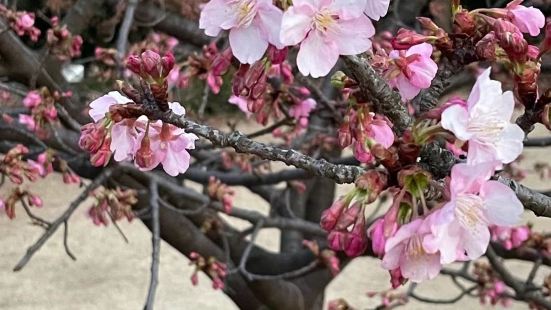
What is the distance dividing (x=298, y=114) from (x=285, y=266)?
1.63 ft

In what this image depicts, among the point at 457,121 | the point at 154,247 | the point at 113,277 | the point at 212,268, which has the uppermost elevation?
the point at 457,121

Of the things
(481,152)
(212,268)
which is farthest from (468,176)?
(212,268)

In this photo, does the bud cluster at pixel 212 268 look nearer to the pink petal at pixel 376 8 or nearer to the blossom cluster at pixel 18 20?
the blossom cluster at pixel 18 20

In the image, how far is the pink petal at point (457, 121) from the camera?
1.37 feet

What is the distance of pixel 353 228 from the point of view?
0.46 meters

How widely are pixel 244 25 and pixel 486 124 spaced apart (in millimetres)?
162

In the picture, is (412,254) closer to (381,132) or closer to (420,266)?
(420,266)

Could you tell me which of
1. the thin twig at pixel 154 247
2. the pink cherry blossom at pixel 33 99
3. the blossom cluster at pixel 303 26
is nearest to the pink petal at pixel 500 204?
the blossom cluster at pixel 303 26

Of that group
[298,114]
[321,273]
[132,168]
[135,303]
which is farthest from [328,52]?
[135,303]

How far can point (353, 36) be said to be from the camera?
48 cm

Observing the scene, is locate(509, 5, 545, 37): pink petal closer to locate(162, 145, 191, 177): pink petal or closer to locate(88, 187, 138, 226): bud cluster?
locate(162, 145, 191, 177): pink petal

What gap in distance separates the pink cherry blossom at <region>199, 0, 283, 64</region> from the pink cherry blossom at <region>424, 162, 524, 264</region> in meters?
0.15

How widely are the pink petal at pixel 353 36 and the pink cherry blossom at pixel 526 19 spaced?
0.43 ft

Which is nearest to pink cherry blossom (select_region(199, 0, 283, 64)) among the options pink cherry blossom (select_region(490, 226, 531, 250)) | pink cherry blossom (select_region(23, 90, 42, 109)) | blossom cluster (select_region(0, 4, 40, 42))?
pink cherry blossom (select_region(23, 90, 42, 109))
